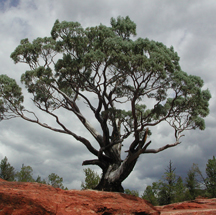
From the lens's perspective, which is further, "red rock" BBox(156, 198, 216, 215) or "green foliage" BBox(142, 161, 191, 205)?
"green foliage" BBox(142, 161, 191, 205)

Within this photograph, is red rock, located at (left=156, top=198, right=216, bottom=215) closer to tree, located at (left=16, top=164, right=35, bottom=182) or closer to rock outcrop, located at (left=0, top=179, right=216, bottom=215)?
rock outcrop, located at (left=0, top=179, right=216, bottom=215)

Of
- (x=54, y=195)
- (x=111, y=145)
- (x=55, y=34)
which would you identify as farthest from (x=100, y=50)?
(x=54, y=195)

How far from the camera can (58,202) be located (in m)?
7.34

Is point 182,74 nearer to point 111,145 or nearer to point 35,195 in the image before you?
point 111,145

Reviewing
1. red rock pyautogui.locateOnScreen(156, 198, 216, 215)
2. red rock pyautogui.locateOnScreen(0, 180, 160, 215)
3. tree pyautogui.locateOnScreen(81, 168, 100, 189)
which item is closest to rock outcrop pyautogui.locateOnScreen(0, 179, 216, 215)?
red rock pyautogui.locateOnScreen(0, 180, 160, 215)

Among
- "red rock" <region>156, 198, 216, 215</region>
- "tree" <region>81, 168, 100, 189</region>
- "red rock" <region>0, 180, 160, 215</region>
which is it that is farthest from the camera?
"tree" <region>81, 168, 100, 189</region>

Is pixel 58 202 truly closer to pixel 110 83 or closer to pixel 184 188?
pixel 110 83

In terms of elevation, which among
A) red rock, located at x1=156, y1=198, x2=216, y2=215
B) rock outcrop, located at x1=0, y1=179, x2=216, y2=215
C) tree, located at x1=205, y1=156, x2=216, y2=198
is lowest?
red rock, located at x1=156, y1=198, x2=216, y2=215

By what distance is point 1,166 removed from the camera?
2469cm

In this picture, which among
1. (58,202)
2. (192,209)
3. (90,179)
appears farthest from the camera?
(90,179)

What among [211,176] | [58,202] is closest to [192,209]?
[58,202]

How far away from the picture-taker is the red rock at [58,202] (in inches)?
255

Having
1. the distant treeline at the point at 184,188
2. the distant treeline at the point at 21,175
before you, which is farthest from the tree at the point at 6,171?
the distant treeline at the point at 184,188

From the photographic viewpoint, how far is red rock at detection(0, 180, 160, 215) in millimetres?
6469
